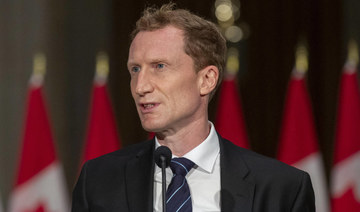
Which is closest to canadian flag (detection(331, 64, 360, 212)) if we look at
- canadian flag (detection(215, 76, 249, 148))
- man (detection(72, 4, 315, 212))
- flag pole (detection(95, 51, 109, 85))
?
canadian flag (detection(215, 76, 249, 148))

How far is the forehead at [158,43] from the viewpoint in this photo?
1.89 metres

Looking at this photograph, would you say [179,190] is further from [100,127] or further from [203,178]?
[100,127]

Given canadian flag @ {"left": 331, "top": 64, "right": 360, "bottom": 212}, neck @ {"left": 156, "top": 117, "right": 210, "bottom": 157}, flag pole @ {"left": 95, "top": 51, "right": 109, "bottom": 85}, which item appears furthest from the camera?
flag pole @ {"left": 95, "top": 51, "right": 109, "bottom": 85}

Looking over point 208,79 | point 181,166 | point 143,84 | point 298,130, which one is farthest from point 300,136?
point 143,84

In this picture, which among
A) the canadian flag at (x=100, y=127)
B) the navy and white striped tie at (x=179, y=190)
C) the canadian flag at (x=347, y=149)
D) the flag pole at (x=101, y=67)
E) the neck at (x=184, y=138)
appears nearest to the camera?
the navy and white striped tie at (x=179, y=190)

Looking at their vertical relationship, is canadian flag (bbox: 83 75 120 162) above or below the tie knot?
below

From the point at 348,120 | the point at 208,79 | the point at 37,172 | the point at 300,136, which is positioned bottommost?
the point at 37,172

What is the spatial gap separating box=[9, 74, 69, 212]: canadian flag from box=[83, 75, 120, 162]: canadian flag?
239 mm

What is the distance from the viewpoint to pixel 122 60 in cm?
443

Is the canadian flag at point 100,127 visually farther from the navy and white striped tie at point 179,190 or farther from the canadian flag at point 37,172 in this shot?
the navy and white striped tie at point 179,190

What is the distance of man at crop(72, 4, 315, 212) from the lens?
1857mm

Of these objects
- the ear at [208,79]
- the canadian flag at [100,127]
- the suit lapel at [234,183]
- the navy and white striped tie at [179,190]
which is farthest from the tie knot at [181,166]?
the canadian flag at [100,127]

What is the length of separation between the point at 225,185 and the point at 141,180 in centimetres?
25

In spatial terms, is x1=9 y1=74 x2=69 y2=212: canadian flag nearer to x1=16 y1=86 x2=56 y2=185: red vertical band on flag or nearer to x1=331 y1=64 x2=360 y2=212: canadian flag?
x1=16 y1=86 x2=56 y2=185: red vertical band on flag
